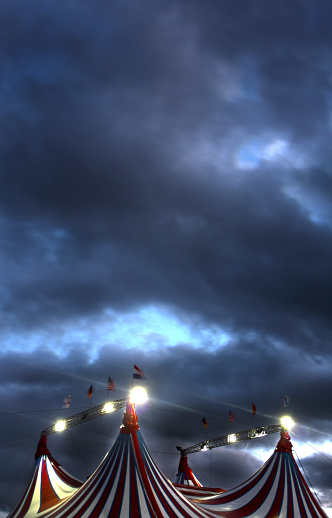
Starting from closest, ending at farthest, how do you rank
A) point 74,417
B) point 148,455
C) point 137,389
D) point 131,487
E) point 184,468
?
point 131,487
point 148,455
point 137,389
point 74,417
point 184,468

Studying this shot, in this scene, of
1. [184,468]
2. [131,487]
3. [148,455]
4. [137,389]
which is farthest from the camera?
[184,468]

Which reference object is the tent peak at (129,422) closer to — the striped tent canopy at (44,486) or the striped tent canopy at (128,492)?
the striped tent canopy at (128,492)

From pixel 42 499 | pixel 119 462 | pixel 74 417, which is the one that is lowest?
pixel 42 499

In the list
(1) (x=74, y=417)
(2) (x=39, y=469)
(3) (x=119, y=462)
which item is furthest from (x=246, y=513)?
(1) (x=74, y=417)

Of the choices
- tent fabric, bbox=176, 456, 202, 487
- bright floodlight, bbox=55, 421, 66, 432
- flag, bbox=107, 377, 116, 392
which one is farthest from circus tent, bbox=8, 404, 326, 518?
tent fabric, bbox=176, 456, 202, 487

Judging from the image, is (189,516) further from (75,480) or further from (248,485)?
(75,480)

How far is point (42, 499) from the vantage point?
604 inches

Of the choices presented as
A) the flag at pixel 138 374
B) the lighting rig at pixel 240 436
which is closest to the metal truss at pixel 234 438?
the lighting rig at pixel 240 436

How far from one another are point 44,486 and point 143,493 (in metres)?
6.83

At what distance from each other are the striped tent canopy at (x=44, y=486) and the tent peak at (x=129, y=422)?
4148 millimetres

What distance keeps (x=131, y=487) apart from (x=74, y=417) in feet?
34.1

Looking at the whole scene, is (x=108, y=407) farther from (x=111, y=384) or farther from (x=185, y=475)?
(x=185, y=475)

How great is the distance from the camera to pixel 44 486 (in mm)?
16297

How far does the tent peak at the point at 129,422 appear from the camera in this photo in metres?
13.3
